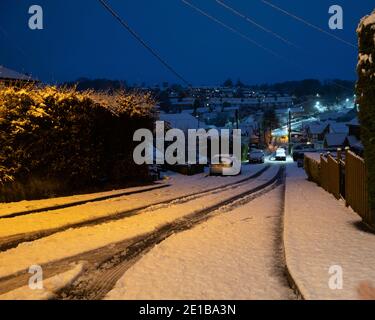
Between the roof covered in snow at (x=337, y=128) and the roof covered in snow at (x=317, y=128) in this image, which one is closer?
the roof covered in snow at (x=337, y=128)

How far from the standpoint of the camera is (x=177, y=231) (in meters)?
9.97

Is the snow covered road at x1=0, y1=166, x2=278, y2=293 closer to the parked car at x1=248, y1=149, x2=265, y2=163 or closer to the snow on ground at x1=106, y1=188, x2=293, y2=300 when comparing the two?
the snow on ground at x1=106, y1=188, x2=293, y2=300

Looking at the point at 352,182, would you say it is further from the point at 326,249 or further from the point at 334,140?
the point at 334,140

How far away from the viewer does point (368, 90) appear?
26.7 ft

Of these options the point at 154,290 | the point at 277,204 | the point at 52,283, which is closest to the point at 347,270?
the point at 154,290

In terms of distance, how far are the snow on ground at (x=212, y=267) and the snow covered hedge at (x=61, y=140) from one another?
7630 millimetres

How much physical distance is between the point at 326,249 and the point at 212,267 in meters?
2.08

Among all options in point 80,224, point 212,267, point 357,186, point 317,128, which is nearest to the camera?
point 212,267

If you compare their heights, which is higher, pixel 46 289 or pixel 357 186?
pixel 357 186

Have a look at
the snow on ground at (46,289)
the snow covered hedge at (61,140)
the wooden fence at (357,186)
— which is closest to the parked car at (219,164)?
the snow covered hedge at (61,140)

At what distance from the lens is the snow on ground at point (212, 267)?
5.70 m

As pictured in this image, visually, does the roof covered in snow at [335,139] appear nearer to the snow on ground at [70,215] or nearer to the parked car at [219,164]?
the parked car at [219,164]

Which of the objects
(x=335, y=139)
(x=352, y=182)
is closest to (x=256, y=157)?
(x=335, y=139)

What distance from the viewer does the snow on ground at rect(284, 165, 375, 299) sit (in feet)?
18.2
